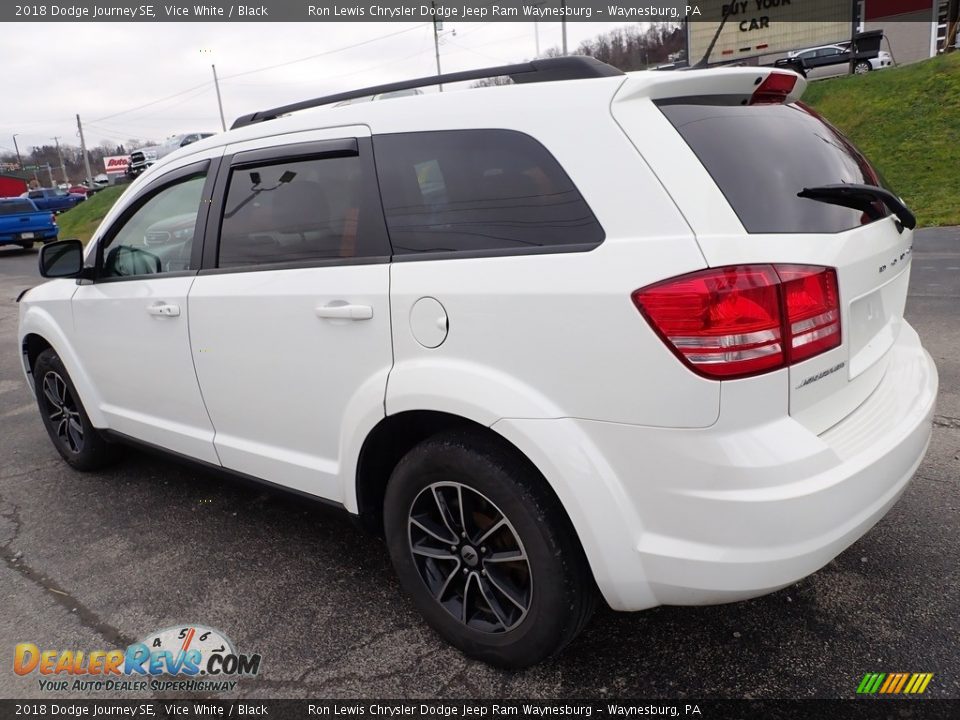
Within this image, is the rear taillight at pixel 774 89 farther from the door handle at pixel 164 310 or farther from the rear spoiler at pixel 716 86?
the door handle at pixel 164 310

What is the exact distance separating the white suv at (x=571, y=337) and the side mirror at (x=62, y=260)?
1155 millimetres

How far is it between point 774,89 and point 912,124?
17413 millimetres

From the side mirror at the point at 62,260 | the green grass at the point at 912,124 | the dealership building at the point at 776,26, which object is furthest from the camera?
the dealership building at the point at 776,26

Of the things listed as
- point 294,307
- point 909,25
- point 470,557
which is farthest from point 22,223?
point 909,25

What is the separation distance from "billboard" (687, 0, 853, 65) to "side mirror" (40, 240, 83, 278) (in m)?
21.7

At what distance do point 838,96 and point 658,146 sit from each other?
67.2 ft

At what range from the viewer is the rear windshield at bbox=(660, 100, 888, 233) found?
6.27ft

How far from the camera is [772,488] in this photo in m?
1.78

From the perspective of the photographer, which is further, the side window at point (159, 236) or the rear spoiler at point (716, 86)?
the side window at point (159, 236)

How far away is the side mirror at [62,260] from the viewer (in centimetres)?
362

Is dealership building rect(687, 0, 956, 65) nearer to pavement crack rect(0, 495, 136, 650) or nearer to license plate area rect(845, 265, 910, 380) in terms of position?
license plate area rect(845, 265, 910, 380)

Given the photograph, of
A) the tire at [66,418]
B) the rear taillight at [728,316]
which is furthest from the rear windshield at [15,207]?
the rear taillight at [728,316]

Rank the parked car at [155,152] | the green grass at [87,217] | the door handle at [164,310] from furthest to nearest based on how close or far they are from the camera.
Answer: the parked car at [155,152]
the green grass at [87,217]
the door handle at [164,310]

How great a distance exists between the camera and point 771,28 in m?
22.9
